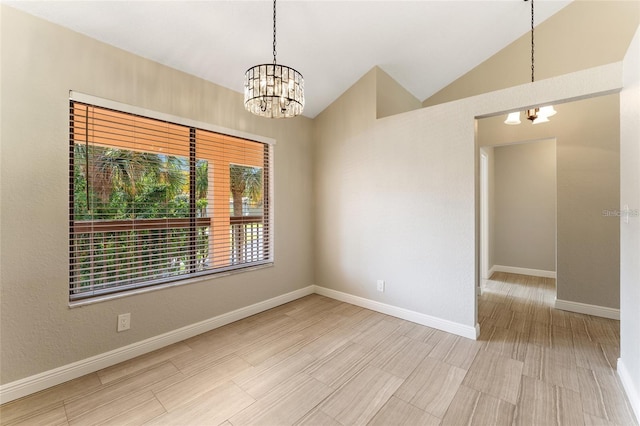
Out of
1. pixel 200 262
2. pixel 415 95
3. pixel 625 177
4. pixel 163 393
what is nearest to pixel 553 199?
pixel 415 95

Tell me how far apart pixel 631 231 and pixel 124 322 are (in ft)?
12.5

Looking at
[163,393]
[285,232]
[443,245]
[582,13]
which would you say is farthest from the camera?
[285,232]

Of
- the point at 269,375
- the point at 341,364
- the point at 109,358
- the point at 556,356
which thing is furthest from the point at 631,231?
the point at 109,358

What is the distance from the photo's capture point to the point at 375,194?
3324 mm

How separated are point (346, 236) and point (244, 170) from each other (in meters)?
1.54

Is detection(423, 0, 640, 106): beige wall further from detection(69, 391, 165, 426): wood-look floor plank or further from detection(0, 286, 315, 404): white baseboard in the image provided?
detection(69, 391, 165, 426): wood-look floor plank

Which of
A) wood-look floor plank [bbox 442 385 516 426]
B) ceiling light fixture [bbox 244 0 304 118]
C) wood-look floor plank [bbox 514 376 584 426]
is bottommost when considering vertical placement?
wood-look floor plank [bbox 442 385 516 426]

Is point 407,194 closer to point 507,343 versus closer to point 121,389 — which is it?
point 507,343

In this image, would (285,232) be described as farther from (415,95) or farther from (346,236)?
(415,95)

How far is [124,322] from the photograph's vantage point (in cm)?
225

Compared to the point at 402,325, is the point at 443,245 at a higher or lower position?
higher

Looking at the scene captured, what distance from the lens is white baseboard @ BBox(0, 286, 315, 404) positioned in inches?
71.4

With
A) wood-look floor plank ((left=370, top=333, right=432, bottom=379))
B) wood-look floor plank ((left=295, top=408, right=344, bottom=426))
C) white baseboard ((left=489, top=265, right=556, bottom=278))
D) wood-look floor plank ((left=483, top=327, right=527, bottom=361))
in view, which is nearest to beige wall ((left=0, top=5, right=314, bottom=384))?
wood-look floor plank ((left=295, top=408, right=344, bottom=426))

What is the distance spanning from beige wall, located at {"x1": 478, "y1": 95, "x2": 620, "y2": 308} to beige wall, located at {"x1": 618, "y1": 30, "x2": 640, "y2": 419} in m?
1.44
